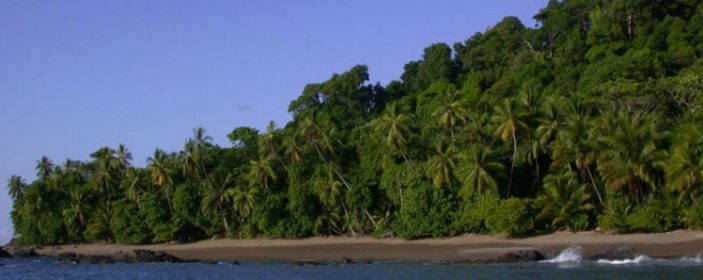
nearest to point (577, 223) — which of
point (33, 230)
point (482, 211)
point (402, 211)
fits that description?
point (482, 211)

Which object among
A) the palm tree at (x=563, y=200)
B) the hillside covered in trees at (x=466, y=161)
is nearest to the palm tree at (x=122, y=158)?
the hillside covered in trees at (x=466, y=161)

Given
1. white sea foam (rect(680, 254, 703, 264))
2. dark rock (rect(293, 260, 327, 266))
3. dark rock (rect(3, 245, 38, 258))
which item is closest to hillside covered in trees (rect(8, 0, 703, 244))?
dark rock (rect(3, 245, 38, 258))

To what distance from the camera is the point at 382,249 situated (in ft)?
201

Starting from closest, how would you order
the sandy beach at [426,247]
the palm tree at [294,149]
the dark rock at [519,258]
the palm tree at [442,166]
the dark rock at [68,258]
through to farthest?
the dark rock at [519,258], the sandy beach at [426,247], the palm tree at [442,166], the dark rock at [68,258], the palm tree at [294,149]

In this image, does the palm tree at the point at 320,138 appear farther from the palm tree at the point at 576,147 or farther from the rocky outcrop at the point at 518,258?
the rocky outcrop at the point at 518,258

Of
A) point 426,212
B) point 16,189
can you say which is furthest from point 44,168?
point 426,212

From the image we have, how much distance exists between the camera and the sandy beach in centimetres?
5162

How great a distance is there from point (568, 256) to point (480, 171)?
10.5m

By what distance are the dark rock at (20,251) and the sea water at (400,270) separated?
1780 centimetres

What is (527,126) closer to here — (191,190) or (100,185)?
(191,190)

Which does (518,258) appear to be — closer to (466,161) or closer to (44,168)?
(466,161)

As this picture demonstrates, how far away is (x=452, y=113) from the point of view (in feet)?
209

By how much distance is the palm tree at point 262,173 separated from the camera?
69.5 meters

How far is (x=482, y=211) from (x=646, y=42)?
32338mm
